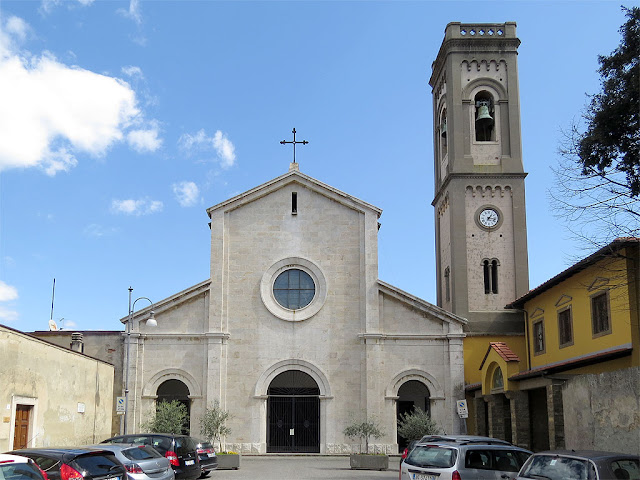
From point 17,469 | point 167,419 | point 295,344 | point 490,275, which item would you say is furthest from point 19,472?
point 490,275

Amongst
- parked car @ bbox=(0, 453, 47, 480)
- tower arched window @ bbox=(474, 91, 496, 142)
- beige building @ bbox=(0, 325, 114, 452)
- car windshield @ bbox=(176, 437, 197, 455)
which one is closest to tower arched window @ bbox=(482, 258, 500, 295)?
tower arched window @ bbox=(474, 91, 496, 142)

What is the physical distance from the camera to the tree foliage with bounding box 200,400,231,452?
29156mm

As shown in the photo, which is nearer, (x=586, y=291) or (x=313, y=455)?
(x=586, y=291)

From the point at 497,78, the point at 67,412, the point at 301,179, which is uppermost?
the point at 497,78

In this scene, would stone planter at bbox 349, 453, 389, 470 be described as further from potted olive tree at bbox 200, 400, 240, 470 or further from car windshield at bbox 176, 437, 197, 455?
car windshield at bbox 176, 437, 197, 455

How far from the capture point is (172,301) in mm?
31797

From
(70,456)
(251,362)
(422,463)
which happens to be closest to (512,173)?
(251,362)

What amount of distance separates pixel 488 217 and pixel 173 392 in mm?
16996

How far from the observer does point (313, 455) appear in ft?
99.5

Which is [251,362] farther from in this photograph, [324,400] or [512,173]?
[512,173]

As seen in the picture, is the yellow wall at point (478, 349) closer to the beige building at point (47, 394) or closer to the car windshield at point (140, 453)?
the beige building at point (47, 394)

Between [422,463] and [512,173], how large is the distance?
24.4 m

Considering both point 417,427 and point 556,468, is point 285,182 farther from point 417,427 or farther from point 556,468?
point 556,468

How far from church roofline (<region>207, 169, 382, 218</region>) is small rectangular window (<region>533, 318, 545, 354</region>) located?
8474 mm
